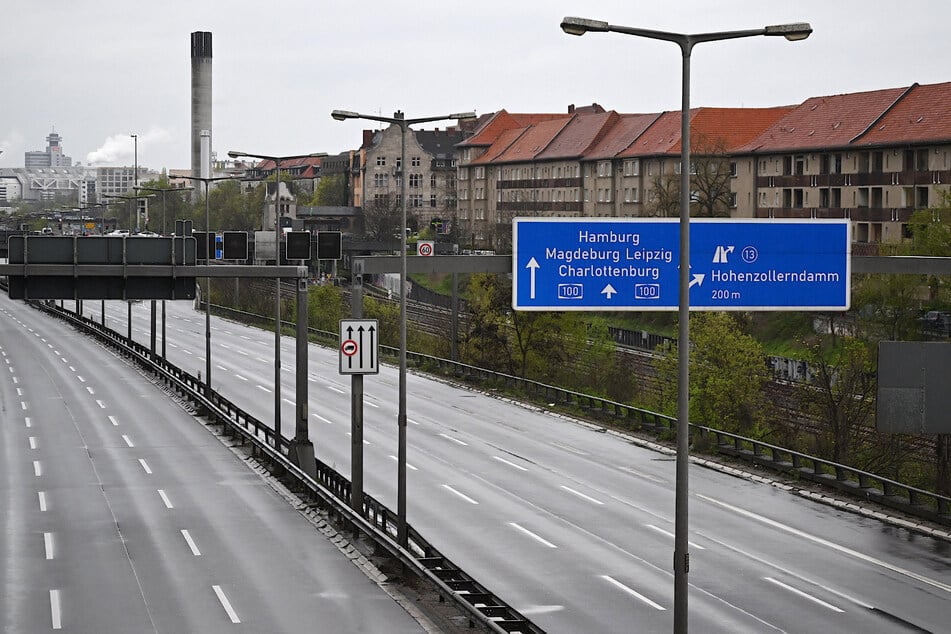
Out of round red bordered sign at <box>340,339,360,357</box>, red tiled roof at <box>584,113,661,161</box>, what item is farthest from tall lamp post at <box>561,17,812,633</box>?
red tiled roof at <box>584,113,661,161</box>

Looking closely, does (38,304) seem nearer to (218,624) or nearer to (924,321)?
(924,321)

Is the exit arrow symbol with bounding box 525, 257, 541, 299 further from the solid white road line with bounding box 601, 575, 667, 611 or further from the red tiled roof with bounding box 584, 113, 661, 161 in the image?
the red tiled roof with bounding box 584, 113, 661, 161

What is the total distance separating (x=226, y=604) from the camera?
86.3 ft

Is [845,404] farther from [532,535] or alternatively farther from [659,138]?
[659,138]

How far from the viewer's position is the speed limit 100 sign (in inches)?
1245

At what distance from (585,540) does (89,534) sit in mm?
12097

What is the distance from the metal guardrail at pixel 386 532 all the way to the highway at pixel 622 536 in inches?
41.8

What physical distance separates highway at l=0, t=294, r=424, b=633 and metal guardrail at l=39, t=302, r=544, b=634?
849mm

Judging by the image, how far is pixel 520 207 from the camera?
145125 millimetres

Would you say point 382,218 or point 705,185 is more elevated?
point 705,185

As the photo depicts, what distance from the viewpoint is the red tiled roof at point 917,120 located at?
280 feet

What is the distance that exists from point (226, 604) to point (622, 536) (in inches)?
428

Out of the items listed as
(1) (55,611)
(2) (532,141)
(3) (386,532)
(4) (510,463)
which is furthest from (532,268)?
(2) (532,141)

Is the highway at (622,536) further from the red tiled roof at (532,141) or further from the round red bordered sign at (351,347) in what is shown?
the red tiled roof at (532,141)
